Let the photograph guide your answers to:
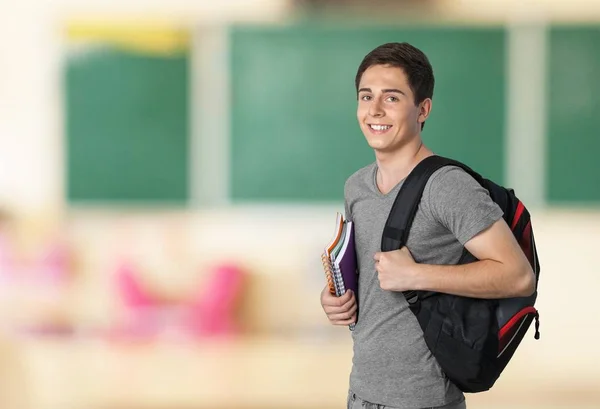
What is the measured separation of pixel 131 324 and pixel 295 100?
5.98 ft

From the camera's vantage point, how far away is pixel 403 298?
6.68 feet

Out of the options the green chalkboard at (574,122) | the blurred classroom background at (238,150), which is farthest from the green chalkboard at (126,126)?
the green chalkboard at (574,122)

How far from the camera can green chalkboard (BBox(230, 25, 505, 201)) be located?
652 cm

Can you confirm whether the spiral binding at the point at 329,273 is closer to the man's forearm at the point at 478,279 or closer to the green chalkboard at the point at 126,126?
the man's forearm at the point at 478,279

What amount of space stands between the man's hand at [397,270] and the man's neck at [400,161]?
0.60 ft

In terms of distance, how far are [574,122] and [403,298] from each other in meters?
4.87

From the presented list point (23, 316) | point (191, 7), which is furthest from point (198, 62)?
point (23, 316)

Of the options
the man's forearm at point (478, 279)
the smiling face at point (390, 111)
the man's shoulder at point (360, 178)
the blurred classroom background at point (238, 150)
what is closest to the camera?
the man's forearm at point (478, 279)

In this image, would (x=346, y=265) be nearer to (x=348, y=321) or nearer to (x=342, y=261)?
(x=342, y=261)

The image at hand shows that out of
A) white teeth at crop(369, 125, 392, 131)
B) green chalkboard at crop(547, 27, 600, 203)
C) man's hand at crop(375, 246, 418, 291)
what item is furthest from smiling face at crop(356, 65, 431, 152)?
green chalkboard at crop(547, 27, 600, 203)

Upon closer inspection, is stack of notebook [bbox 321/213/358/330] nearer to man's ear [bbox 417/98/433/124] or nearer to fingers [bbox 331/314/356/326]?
fingers [bbox 331/314/356/326]

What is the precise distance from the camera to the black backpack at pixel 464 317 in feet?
6.48

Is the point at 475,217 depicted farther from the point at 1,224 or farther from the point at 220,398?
the point at 1,224

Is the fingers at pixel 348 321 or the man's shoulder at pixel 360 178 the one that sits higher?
the man's shoulder at pixel 360 178
